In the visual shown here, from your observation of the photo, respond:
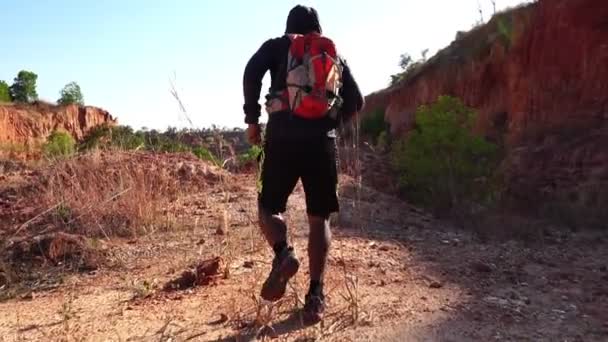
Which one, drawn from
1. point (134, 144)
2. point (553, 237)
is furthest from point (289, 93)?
point (134, 144)

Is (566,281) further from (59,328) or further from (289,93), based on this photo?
(59,328)

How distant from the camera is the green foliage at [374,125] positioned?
99.4 feet

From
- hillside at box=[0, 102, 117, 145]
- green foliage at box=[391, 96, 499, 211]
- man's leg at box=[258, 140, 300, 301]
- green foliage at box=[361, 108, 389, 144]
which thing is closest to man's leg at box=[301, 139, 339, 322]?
man's leg at box=[258, 140, 300, 301]

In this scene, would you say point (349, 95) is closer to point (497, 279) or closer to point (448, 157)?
point (497, 279)

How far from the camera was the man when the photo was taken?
3102 millimetres

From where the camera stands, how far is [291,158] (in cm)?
312

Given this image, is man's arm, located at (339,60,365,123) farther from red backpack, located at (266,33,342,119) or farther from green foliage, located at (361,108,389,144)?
green foliage, located at (361,108,389,144)

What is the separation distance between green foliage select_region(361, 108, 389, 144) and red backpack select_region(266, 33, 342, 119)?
26739 mm

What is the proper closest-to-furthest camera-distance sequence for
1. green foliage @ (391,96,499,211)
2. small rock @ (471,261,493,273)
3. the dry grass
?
small rock @ (471,261,493,273) → the dry grass → green foliage @ (391,96,499,211)

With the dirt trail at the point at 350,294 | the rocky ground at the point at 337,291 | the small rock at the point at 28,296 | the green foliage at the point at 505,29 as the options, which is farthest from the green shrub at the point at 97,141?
the green foliage at the point at 505,29

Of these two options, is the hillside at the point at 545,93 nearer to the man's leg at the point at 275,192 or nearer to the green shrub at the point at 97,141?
the man's leg at the point at 275,192

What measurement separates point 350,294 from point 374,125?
27.8 meters

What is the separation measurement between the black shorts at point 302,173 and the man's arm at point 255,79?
0.20 meters

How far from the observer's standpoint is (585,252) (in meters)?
Answer: 5.59
